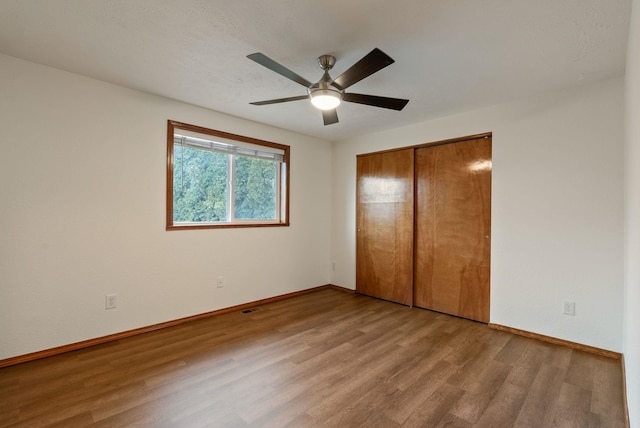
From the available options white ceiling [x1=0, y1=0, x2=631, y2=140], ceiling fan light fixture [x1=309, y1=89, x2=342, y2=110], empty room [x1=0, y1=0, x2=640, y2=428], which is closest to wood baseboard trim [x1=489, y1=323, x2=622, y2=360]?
empty room [x1=0, y1=0, x2=640, y2=428]

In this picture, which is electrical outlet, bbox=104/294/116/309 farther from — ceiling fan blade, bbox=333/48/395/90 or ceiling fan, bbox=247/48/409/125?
ceiling fan blade, bbox=333/48/395/90

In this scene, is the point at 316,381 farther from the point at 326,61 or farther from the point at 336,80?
the point at 326,61

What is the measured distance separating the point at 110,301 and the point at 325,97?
2.60m

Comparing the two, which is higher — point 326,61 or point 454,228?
point 326,61

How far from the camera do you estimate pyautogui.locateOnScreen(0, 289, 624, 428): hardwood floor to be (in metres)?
1.68

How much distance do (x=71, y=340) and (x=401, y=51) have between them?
3.50 metres

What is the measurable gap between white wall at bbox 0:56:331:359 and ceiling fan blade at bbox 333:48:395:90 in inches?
77.6

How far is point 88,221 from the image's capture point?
2.54 m

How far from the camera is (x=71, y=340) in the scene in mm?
2461

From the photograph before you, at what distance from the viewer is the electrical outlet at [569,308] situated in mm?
2590

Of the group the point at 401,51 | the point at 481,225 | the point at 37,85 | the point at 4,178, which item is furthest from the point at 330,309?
the point at 37,85

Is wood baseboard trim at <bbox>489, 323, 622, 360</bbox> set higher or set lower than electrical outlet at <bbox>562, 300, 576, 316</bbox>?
lower

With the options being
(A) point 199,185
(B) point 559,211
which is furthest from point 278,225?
(B) point 559,211

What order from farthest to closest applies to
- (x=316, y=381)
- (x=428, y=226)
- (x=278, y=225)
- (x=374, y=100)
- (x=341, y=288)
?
(x=341, y=288), (x=278, y=225), (x=428, y=226), (x=374, y=100), (x=316, y=381)
